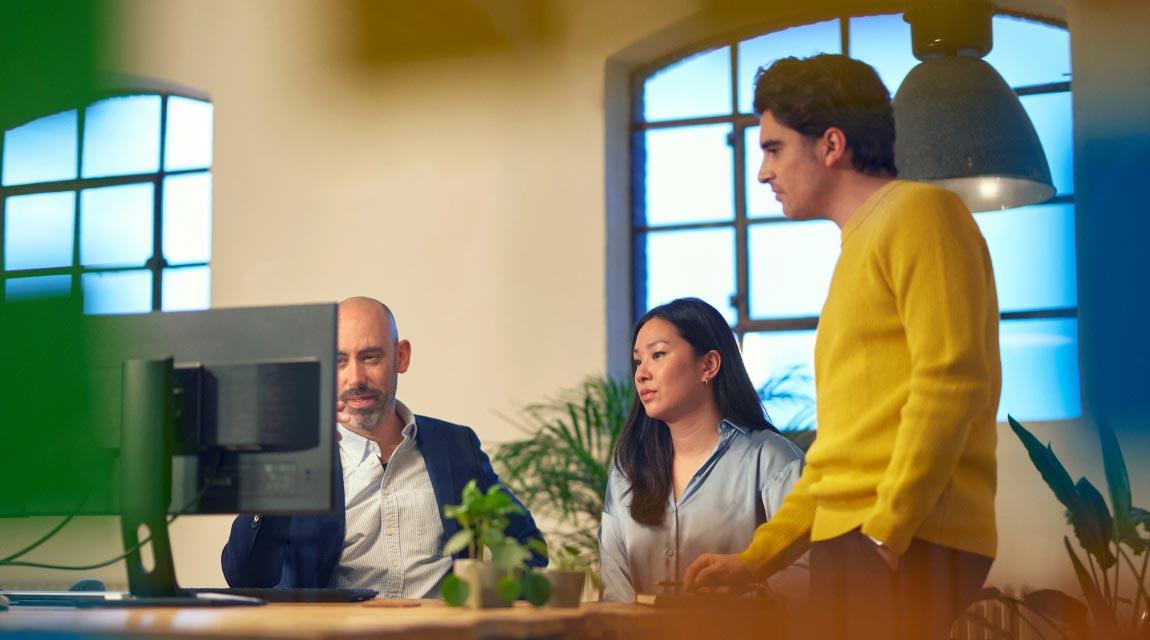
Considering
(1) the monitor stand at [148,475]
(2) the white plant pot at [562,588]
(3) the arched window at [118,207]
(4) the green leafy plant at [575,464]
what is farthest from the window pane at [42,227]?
(2) the white plant pot at [562,588]

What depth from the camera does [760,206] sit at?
4723 millimetres

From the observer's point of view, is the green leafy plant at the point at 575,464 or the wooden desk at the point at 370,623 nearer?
the wooden desk at the point at 370,623

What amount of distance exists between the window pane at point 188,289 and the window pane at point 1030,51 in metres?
2.93

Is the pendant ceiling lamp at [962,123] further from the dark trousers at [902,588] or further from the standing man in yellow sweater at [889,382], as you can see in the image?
the dark trousers at [902,588]

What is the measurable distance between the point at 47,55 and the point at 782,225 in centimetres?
291

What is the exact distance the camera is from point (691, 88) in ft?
16.0

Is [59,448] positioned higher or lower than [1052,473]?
higher

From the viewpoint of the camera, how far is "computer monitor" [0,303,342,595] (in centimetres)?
197

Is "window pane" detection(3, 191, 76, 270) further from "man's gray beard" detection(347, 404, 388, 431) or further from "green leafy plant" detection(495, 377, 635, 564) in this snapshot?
"man's gray beard" detection(347, 404, 388, 431)

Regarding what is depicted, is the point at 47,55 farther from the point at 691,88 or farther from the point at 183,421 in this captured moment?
the point at 183,421

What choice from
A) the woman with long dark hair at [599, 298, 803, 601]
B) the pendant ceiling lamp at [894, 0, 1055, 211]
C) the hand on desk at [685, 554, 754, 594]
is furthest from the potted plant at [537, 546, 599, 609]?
the pendant ceiling lamp at [894, 0, 1055, 211]

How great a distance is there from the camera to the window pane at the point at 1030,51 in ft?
14.1

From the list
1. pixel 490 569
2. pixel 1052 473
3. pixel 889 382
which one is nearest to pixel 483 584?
pixel 490 569

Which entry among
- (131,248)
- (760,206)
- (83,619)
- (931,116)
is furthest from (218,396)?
(131,248)
